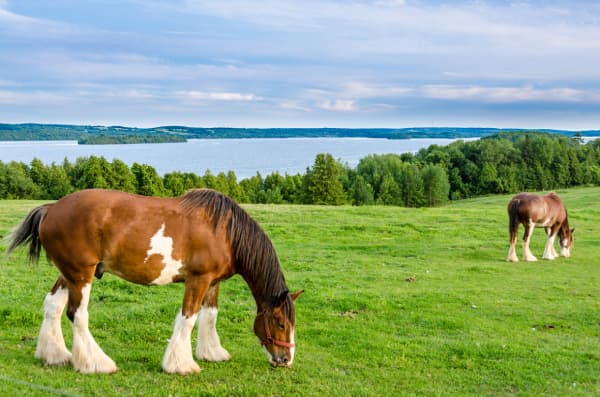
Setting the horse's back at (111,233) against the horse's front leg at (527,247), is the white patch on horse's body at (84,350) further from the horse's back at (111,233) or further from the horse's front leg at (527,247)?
the horse's front leg at (527,247)

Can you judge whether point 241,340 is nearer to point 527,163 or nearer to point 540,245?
point 540,245

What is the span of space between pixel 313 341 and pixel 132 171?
58.8 metres

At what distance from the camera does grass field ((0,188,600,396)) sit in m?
5.88

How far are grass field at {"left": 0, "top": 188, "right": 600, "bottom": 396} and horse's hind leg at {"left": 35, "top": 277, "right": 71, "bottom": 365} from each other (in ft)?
0.51

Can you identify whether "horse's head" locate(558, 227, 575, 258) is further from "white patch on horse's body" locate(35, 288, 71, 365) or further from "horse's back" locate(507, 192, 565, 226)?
"white patch on horse's body" locate(35, 288, 71, 365)

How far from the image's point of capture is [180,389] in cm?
553

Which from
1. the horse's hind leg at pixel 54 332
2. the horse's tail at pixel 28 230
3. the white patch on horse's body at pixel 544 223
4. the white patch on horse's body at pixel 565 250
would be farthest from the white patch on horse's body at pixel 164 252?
the white patch on horse's body at pixel 565 250

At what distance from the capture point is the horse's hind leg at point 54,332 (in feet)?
20.0

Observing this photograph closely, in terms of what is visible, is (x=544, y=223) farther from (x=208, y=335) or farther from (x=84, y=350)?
(x=84, y=350)

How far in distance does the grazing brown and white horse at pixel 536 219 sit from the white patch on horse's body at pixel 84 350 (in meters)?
13.0

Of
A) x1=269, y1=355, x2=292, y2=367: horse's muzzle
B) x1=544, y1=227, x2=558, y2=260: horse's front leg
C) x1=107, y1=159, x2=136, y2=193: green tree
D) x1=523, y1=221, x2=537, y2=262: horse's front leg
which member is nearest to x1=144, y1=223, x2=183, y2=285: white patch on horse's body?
x1=269, y1=355, x2=292, y2=367: horse's muzzle

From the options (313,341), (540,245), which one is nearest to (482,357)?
(313,341)

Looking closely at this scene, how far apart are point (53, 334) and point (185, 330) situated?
1521 millimetres

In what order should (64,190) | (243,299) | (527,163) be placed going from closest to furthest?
1. (243,299)
2. (64,190)
3. (527,163)
